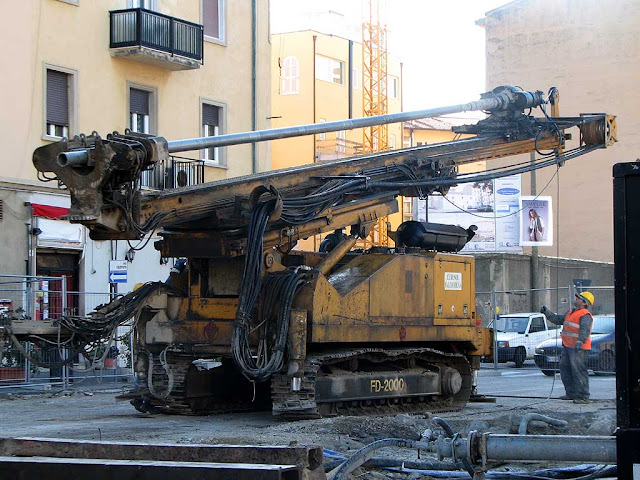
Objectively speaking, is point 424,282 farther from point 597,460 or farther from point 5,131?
point 5,131

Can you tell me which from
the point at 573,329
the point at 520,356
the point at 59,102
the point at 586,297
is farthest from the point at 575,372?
the point at 59,102

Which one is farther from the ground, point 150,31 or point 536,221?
point 150,31

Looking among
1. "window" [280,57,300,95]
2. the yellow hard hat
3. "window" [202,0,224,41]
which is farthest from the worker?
"window" [280,57,300,95]

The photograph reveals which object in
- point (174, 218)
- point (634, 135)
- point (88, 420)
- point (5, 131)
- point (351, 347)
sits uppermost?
point (634, 135)

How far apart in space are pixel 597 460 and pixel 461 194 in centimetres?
4414

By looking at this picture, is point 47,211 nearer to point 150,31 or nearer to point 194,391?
point 150,31

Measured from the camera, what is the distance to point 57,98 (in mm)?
27266

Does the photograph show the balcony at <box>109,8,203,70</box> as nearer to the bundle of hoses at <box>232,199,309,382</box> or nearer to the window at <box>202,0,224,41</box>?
the window at <box>202,0,224,41</box>

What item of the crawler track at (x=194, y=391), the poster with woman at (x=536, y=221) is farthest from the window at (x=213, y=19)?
the poster with woman at (x=536, y=221)

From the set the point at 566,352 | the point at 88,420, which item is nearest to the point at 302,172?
the point at 88,420

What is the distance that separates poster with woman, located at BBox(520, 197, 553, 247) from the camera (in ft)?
156

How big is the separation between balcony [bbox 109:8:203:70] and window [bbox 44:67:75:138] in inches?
69.9

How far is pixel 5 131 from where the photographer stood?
84.6ft

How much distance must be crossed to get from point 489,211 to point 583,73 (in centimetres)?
771
